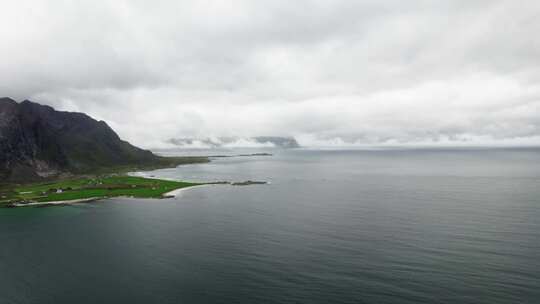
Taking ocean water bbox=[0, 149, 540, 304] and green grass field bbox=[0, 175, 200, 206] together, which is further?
green grass field bbox=[0, 175, 200, 206]

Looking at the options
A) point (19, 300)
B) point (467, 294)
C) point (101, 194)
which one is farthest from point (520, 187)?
point (101, 194)

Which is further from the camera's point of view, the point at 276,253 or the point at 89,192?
the point at 89,192

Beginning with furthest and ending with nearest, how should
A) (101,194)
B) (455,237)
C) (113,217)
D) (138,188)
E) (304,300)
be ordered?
(138,188) < (101,194) < (113,217) < (455,237) < (304,300)

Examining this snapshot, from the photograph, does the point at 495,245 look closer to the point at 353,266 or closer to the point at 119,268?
the point at 353,266

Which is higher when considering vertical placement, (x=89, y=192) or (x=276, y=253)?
(x=89, y=192)

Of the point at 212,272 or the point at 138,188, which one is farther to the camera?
the point at 138,188

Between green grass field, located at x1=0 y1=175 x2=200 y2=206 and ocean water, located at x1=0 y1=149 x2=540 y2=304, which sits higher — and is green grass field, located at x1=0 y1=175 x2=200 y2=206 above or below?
above

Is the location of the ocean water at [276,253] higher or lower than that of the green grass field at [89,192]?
lower

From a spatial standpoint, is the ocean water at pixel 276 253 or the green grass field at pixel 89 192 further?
the green grass field at pixel 89 192
